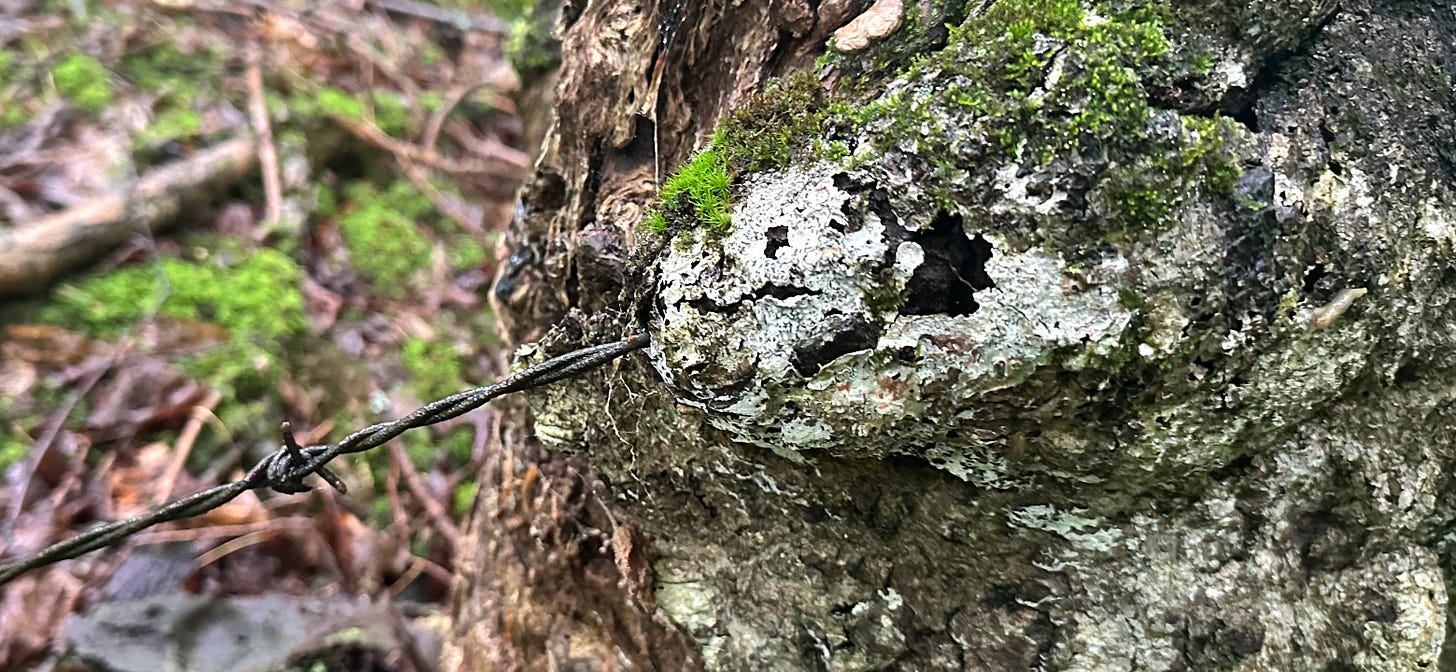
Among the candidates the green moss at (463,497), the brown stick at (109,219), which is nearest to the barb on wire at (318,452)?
the green moss at (463,497)

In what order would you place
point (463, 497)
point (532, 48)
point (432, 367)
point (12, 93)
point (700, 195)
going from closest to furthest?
point (700, 195) → point (532, 48) → point (463, 497) → point (432, 367) → point (12, 93)

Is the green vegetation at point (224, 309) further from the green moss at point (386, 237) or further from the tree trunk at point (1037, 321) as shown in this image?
the tree trunk at point (1037, 321)

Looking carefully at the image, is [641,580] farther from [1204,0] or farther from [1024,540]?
[1204,0]

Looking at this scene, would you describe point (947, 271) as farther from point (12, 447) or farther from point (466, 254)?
point (466, 254)

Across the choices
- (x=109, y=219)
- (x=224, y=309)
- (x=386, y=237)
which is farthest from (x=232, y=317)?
(x=386, y=237)

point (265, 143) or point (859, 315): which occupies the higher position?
point (859, 315)

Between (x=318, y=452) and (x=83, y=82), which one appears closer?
(x=318, y=452)

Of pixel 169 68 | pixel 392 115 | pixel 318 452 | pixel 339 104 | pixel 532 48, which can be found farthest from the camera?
pixel 392 115
